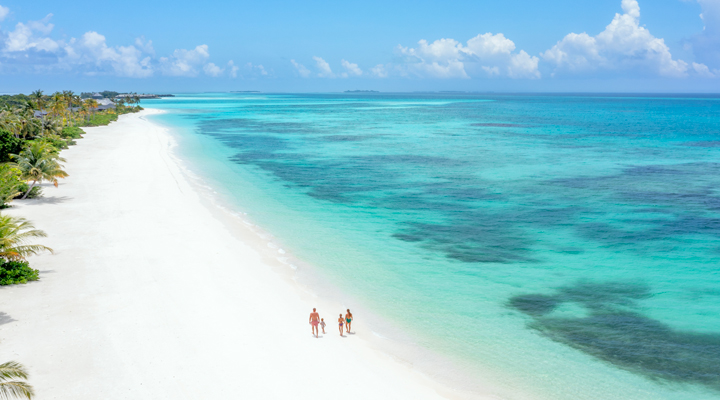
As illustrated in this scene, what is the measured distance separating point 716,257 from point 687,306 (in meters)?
8.05

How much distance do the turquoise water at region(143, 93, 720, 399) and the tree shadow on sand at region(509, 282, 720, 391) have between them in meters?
0.07

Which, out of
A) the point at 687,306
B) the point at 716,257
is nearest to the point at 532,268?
the point at 687,306

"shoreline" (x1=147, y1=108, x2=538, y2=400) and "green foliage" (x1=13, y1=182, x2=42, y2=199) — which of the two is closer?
"shoreline" (x1=147, y1=108, x2=538, y2=400)

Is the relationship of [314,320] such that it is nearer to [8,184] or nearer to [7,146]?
[8,184]

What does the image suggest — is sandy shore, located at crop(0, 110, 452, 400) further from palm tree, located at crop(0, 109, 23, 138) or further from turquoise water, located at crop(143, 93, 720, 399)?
palm tree, located at crop(0, 109, 23, 138)

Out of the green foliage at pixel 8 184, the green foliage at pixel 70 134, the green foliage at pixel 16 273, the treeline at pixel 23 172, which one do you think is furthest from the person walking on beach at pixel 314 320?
the green foliage at pixel 70 134

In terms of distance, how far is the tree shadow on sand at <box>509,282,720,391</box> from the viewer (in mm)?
16109

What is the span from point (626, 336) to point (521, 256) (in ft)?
27.9

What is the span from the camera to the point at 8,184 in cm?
3058

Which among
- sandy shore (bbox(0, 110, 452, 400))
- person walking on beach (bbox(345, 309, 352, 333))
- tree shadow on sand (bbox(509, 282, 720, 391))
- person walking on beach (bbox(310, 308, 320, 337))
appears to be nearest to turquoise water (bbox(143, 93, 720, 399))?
tree shadow on sand (bbox(509, 282, 720, 391))

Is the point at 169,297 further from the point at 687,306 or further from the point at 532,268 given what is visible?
the point at 687,306

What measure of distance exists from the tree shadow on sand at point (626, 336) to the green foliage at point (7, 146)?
4148 centimetres

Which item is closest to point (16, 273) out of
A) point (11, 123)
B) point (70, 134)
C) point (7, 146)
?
point (7, 146)

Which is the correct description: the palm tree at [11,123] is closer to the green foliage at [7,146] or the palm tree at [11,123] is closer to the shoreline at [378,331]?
the green foliage at [7,146]
